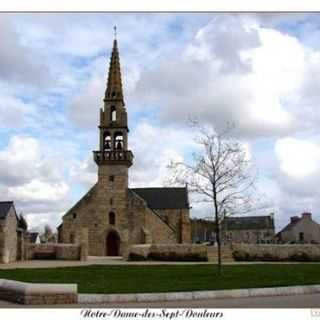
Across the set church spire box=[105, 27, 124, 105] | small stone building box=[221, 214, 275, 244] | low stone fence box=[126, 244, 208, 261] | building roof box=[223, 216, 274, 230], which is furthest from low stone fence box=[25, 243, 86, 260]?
building roof box=[223, 216, 274, 230]

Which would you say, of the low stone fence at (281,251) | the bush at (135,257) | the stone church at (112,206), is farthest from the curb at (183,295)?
the stone church at (112,206)

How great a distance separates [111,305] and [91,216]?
4391cm

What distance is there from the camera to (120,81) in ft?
193

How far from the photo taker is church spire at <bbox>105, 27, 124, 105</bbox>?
5734cm

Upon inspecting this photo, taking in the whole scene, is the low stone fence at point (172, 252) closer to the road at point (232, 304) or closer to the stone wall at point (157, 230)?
the stone wall at point (157, 230)

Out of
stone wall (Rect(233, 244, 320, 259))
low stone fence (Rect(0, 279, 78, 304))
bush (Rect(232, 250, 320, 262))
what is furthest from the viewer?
stone wall (Rect(233, 244, 320, 259))

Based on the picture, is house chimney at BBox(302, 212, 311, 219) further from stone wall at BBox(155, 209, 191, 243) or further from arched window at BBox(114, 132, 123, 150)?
arched window at BBox(114, 132, 123, 150)

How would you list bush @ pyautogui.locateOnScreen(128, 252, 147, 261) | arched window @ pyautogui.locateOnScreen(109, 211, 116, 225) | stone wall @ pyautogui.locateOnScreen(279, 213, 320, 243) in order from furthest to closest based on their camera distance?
1. stone wall @ pyautogui.locateOnScreen(279, 213, 320, 243)
2. arched window @ pyautogui.locateOnScreen(109, 211, 116, 225)
3. bush @ pyautogui.locateOnScreen(128, 252, 147, 261)

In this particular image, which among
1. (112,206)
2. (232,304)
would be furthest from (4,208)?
(232,304)

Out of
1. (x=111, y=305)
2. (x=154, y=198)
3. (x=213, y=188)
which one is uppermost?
(x=154, y=198)

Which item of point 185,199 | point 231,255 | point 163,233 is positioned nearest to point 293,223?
point 185,199

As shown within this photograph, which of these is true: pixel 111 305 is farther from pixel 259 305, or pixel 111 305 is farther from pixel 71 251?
pixel 71 251

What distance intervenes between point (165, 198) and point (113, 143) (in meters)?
16.1

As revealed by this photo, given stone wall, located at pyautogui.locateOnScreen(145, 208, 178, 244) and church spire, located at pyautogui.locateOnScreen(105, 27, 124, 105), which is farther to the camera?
church spire, located at pyautogui.locateOnScreen(105, 27, 124, 105)
